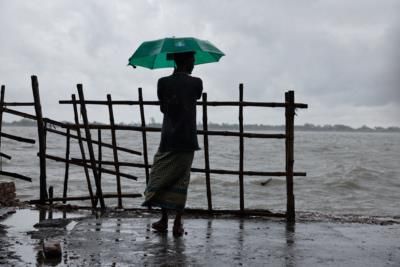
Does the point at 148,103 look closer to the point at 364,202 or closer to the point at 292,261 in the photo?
the point at 292,261

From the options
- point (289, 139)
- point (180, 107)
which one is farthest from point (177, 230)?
point (289, 139)

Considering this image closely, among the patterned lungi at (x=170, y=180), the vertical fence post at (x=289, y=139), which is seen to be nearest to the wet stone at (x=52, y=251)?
the patterned lungi at (x=170, y=180)

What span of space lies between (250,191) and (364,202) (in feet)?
12.3

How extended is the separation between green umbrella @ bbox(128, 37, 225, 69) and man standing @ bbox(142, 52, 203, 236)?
102mm

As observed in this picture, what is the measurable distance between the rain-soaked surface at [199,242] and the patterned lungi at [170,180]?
1.15 ft

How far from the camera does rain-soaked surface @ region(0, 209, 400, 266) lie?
15.3ft

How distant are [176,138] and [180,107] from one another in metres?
0.32

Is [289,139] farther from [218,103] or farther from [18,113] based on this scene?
[18,113]

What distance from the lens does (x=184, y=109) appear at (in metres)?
5.46

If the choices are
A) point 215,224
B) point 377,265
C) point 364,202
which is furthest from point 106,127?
point 364,202

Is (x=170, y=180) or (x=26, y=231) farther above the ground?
(x=170, y=180)

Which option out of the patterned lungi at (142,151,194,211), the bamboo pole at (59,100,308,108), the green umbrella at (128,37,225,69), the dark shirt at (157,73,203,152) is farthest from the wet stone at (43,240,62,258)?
the bamboo pole at (59,100,308,108)

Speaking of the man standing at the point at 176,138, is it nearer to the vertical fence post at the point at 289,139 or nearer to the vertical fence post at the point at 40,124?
the vertical fence post at the point at 289,139

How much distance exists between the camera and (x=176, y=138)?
5.50 meters
